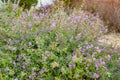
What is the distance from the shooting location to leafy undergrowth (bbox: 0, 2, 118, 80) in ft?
9.78

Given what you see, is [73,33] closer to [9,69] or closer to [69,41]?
[69,41]

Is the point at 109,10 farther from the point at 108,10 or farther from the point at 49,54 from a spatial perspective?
the point at 49,54

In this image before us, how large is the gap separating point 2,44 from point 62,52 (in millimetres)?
673

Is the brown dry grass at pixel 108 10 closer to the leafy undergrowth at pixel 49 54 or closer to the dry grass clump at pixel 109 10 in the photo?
the dry grass clump at pixel 109 10

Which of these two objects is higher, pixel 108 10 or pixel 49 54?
pixel 49 54

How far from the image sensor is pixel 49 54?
3041 mm

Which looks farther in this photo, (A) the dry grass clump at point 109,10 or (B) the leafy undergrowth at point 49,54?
(A) the dry grass clump at point 109,10

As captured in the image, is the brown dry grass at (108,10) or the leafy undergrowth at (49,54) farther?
the brown dry grass at (108,10)

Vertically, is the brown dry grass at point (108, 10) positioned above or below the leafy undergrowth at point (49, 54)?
below

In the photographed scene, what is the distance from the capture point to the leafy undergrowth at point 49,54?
117 inches

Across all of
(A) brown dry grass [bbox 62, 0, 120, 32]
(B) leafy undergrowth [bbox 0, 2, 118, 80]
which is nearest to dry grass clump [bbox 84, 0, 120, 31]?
(A) brown dry grass [bbox 62, 0, 120, 32]

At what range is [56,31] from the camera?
338cm

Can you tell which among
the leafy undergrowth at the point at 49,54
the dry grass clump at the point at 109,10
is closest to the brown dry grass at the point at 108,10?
the dry grass clump at the point at 109,10

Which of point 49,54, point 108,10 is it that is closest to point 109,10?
point 108,10
